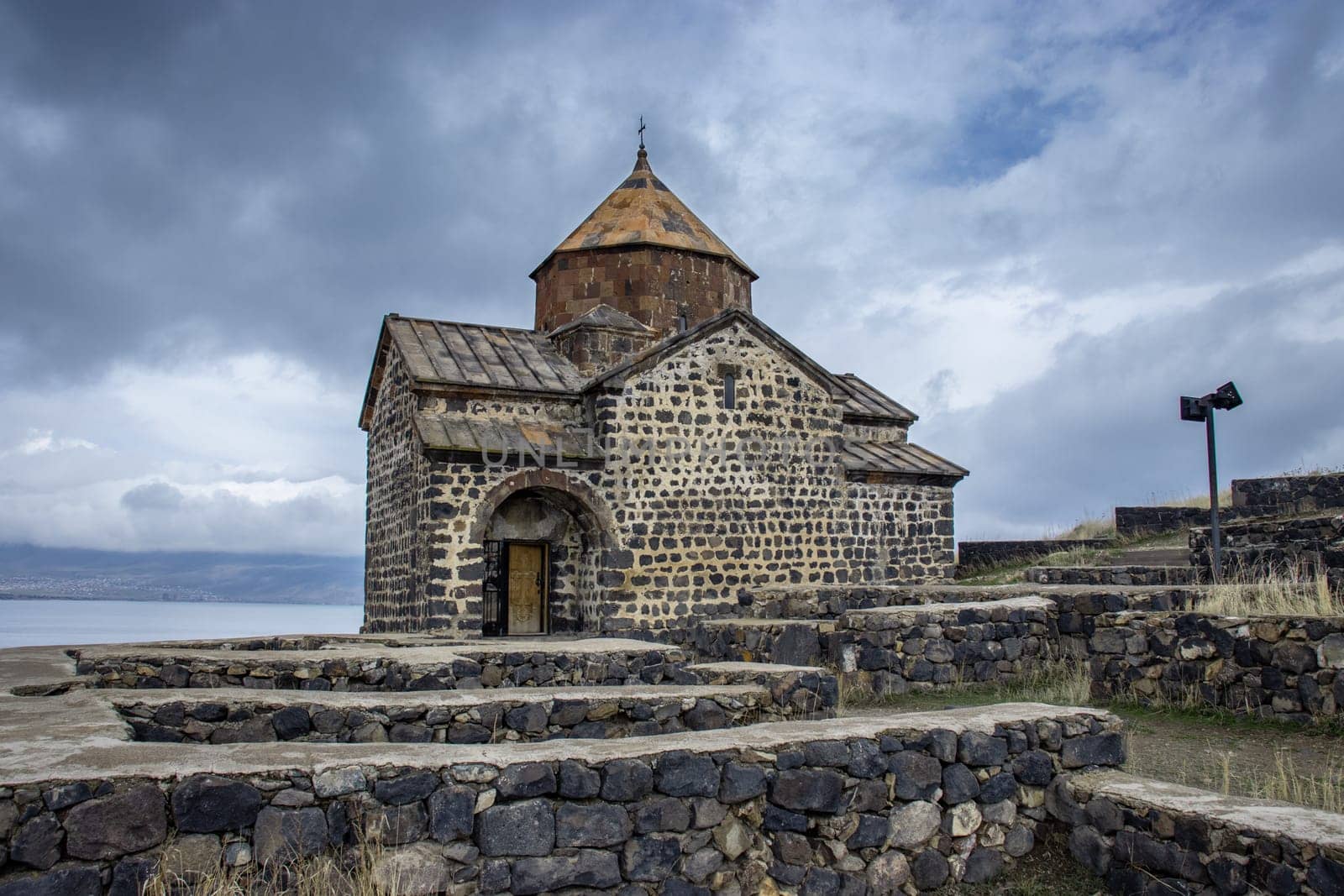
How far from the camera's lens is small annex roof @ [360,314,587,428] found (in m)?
14.1

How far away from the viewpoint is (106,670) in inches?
270

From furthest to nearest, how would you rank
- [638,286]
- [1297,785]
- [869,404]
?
[869,404] → [638,286] → [1297,785]

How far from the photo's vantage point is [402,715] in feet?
17.4

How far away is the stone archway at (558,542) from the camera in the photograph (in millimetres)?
14008

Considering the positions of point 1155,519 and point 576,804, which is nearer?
point 576,804

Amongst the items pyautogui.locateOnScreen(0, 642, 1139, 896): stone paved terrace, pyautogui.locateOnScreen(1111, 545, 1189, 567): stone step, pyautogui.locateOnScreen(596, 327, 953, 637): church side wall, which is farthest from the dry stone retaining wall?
pyautogui.locateOnScreen(1111, 545, 1189, 567): stone step

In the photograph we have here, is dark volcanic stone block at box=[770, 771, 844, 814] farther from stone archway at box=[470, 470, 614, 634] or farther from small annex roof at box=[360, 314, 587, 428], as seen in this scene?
small annex roof at box=[360, 314, 587, 428]

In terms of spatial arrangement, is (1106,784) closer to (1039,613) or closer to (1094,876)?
(1094,876)

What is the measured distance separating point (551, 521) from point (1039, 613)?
778 cm

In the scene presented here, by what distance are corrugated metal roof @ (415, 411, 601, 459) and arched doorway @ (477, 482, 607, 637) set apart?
0.73m

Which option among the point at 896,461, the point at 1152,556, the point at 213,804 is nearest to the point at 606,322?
the point at 896,461

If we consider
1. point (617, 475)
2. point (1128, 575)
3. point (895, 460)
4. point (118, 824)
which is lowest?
point (118, 824)

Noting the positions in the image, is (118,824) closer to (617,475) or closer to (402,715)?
(402,715)

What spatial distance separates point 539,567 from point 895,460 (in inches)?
248
